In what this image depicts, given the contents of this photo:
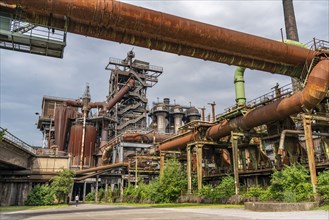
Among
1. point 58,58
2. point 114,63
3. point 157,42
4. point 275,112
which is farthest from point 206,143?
point 114,63

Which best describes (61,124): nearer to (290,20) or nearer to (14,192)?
(14,192)

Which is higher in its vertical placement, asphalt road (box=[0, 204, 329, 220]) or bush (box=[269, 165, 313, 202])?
bush (box=[269, 165, 313, 202])

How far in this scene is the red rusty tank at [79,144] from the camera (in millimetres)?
57531

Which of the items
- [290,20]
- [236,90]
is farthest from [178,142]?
[290,20]

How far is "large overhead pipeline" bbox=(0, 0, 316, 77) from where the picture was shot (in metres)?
14.3

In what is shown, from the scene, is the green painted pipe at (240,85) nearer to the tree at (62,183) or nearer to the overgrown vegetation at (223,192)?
the overgrown vegetation at (223,192)

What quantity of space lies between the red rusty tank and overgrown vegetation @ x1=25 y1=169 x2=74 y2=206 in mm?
21007

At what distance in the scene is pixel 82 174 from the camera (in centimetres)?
Result: 4362

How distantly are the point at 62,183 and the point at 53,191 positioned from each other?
53.0 inches

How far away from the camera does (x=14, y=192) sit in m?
34.6

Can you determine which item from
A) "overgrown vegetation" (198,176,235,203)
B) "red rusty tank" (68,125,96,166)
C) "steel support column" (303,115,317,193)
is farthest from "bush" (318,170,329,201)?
"red rusty tank" (68,125,96,166)

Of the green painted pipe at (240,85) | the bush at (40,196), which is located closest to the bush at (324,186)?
the green painted pipe at (240,85)

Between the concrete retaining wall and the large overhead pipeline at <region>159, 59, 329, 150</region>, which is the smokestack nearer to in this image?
the large overhead pipeline at <region>159, 59, 329, 150</region>

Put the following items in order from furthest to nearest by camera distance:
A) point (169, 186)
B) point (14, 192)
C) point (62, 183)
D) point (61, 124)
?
point (61, 124)
point (62, 183)
point (14, 192)
point (169, 186)
